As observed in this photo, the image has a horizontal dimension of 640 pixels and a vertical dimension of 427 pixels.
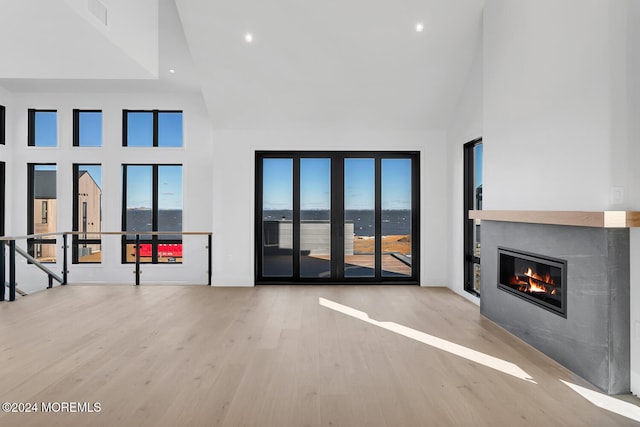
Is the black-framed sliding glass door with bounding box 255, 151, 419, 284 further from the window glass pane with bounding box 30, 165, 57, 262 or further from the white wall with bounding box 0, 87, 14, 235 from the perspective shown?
the white wall with bounding box 0, 87, 14, 235

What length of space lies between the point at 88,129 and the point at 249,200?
14.3 ft

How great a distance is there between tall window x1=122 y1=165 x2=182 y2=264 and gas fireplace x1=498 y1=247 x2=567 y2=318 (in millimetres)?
6083

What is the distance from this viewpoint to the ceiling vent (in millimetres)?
1987

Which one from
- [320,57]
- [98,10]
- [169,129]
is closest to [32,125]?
[169,129]

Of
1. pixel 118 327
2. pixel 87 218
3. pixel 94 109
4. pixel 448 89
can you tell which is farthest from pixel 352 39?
pixel 87 218

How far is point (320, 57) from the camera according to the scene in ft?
16.3

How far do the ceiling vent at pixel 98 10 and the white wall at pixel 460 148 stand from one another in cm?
426

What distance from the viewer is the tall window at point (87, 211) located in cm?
758

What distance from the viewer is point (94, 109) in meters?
7.52

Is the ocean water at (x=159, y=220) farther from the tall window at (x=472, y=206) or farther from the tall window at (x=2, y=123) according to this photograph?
the tall window at (x=472, y=206)

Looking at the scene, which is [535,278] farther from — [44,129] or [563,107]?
[44,129]

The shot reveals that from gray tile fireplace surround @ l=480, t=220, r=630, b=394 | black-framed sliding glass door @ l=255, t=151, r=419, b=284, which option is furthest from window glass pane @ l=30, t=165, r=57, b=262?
gray tile fireplace surround @ l=480, t=220, r=630, b=394

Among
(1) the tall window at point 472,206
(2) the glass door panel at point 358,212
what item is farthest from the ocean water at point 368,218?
(1) the tall window at point 472,206

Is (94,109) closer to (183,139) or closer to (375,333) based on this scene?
(183,139)
